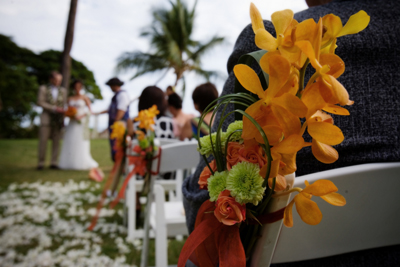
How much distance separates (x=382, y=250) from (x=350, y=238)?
0.45ft

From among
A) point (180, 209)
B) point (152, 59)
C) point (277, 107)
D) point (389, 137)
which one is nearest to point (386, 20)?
point (389, 137)

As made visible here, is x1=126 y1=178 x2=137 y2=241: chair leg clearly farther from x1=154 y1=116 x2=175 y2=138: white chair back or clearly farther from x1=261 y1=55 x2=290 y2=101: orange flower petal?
x1=261 y1=55 x2=290 y2=101: orange flower petal

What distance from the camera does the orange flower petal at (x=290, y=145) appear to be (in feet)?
1.16

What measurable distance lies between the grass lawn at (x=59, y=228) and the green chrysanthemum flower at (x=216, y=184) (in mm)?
2010

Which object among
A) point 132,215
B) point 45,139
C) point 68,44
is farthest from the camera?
point 68,44

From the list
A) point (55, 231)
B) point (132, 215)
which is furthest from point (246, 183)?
point (55, 231)

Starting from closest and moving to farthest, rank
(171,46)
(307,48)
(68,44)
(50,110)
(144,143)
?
(307,48) → (144,143) → (50,110) → (68,44) → (171,46)

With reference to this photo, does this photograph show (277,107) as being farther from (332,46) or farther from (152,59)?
(152,59)

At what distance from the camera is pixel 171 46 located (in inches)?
570

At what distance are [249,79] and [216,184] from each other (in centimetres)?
17

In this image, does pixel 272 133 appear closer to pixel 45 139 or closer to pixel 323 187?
pixel 323 187

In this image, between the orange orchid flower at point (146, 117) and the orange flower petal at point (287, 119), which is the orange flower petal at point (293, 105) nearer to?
the orange flower petal at point (287, 119)

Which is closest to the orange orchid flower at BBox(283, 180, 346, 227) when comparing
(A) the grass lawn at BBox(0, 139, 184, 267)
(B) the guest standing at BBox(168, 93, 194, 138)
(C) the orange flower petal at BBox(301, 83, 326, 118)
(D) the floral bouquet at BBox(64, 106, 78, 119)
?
(C) the orange flower petal at BBox(301, 83, 326, 118)

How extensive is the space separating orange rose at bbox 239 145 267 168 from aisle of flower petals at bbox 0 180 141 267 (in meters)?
2.17
